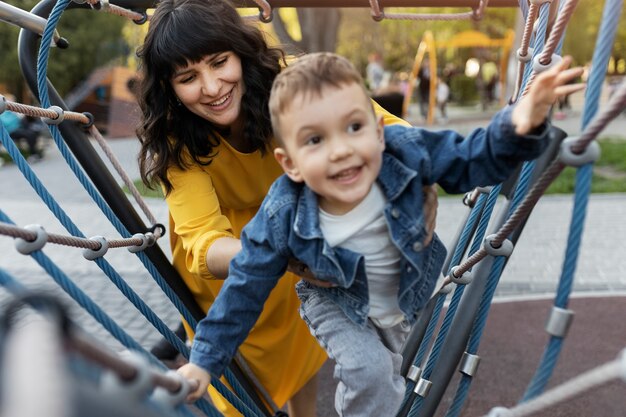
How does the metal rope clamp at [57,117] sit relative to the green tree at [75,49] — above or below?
above

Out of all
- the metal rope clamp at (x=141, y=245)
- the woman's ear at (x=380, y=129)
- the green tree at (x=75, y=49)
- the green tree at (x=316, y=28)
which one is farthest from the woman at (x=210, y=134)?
the green tree at (x=75, y=49)

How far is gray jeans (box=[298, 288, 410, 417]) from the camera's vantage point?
140 centimetres

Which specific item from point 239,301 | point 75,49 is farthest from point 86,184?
point 75,49

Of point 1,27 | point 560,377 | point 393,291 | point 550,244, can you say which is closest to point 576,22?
point 1,27

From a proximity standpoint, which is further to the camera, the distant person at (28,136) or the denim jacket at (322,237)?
the distant person at (28,136)

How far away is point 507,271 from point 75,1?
317cm

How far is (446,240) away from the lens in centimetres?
501

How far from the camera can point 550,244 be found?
4.87 meters

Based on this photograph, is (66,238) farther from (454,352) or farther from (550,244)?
(550,244)

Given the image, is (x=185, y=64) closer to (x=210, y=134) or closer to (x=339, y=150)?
(x=210, y=134)

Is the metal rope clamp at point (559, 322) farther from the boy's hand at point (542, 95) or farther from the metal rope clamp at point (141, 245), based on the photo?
the metal rope clamp at point (141, 245)

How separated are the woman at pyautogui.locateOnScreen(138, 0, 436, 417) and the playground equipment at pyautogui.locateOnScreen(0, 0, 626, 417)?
0.59 feet

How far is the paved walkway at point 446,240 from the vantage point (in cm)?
391

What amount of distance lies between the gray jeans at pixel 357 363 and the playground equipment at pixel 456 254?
0.57ft
